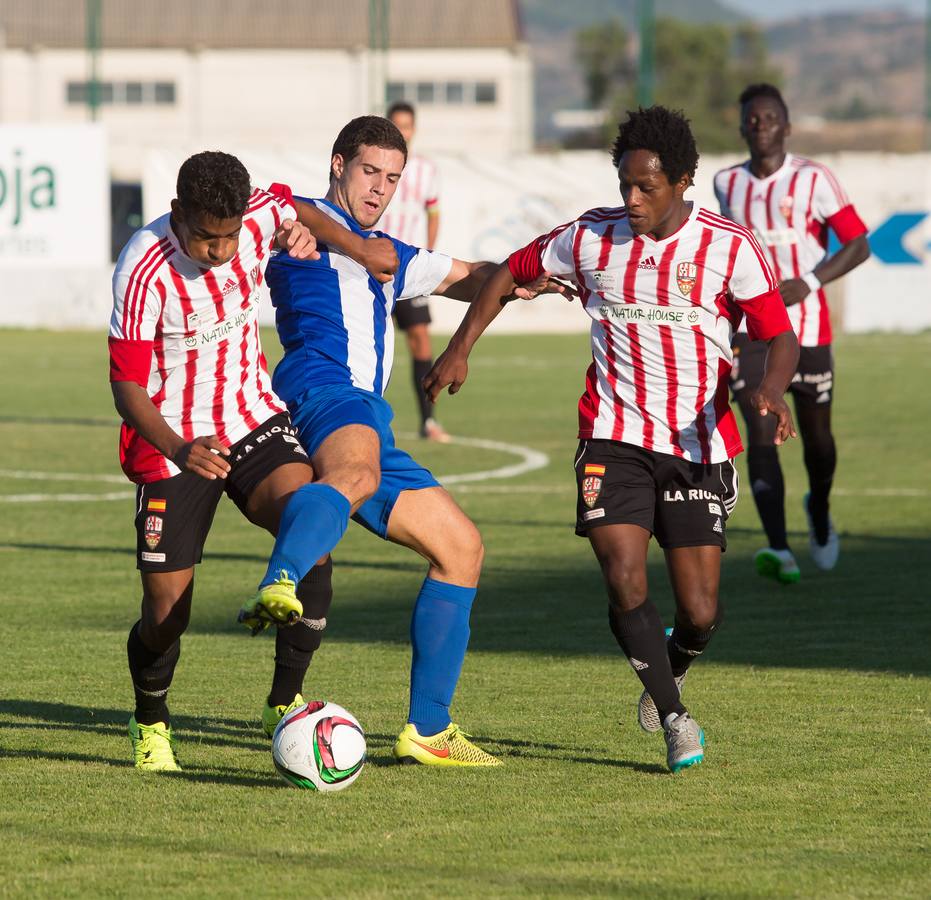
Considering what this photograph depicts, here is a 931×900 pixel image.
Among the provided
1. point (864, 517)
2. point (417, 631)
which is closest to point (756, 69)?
point (864, 517)

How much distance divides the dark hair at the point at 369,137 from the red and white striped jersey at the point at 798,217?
3.99m

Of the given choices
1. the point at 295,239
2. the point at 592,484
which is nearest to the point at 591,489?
the point at 592,484

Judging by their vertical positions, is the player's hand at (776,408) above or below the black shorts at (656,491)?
above

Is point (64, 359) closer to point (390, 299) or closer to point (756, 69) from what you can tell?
point (390, 299)

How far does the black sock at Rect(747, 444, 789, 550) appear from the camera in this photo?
9.38m

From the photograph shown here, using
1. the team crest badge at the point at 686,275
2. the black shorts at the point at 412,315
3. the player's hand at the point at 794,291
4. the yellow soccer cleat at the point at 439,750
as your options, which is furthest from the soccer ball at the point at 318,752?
the black shorts at the point at 412,315

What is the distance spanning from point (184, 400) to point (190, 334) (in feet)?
0.70

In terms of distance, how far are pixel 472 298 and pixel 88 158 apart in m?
23.2

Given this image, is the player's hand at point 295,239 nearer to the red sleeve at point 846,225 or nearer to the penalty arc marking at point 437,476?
the red sleeve at point 846,225

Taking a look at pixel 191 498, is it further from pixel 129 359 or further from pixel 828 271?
pixel 828 271

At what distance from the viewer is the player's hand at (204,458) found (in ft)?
16.9

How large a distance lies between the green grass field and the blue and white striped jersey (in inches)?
46.6

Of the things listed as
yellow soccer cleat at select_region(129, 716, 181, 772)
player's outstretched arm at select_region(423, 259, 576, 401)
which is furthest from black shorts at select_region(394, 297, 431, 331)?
yellow soccer cleat at select_region(129, 716, 181, 772)

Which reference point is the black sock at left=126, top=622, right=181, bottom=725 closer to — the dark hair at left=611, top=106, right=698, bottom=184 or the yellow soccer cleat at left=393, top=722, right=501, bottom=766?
the yellow soccer cleat at left=393, top=722, right=501, bottom=766
